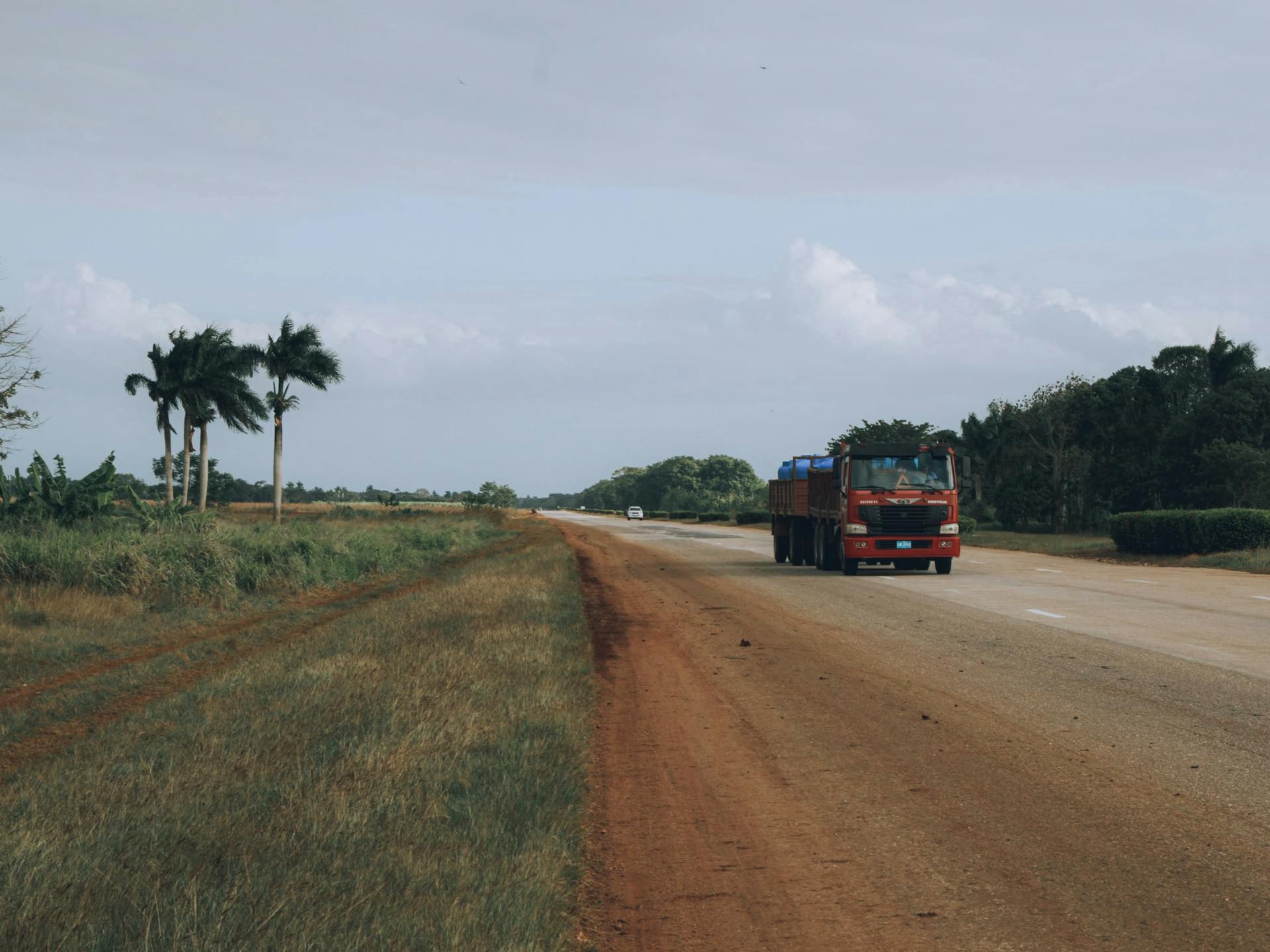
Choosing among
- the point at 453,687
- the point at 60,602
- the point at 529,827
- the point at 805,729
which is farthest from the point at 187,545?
the point at 529,827

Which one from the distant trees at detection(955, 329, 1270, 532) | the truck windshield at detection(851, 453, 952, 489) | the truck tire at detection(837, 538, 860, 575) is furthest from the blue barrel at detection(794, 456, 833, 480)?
the distant trees at detection(955, 329, 1270, 532)

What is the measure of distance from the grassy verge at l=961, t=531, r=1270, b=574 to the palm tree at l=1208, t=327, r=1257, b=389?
61.0 ft

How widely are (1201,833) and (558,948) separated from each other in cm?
355

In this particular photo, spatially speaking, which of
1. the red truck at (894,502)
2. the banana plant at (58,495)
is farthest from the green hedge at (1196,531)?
the banana plant at (58,495)

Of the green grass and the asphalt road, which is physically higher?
the green grass

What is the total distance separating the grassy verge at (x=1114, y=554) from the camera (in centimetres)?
2783

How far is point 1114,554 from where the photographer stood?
115 feet

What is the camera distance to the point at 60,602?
1570 centimetres

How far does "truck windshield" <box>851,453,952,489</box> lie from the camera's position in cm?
2586

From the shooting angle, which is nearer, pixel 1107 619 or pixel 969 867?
pixel 969 867

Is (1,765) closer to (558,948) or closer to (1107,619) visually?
(558,948)

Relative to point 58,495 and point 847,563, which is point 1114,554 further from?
point 58,495

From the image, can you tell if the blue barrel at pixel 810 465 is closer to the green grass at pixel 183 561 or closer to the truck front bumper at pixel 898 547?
the truck front bumper at pixel 898 547

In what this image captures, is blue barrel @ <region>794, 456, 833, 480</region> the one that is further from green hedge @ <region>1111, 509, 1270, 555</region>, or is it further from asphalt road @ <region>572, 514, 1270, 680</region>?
green hedge @ <region>1111, 509, 1270, 555</region>
